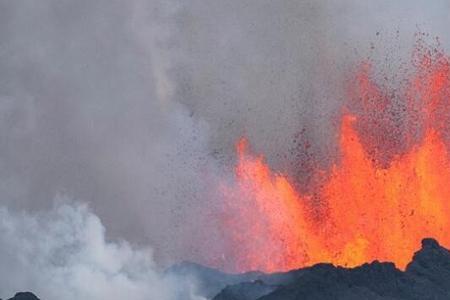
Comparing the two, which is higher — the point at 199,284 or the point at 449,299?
the point at 199,284

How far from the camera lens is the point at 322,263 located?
380 ft

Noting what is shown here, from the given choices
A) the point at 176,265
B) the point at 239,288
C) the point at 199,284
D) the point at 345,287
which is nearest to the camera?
the point at 345,287

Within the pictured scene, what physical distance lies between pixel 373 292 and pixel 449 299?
560cm

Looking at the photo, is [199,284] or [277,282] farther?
[199,284]

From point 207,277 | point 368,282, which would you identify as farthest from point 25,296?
point 368,282

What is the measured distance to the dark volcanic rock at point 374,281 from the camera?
114 metres

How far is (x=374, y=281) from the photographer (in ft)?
376

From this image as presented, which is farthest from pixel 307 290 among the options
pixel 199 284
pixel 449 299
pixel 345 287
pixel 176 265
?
pixel 176 265

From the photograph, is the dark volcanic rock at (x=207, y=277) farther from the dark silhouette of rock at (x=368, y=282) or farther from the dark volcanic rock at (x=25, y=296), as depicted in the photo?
the dark volcanic rock at (x=25, y=296)

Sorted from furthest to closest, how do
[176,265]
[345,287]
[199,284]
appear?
[176,265] < [199,284] < [345,287]

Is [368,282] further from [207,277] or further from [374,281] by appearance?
[207,277]

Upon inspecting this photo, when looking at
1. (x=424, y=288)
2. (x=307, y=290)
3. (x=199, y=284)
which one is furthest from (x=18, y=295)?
(x=424, y=288)

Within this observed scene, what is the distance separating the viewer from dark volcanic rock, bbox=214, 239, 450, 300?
114 metres

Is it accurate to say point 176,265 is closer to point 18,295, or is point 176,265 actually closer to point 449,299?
point 18,295
